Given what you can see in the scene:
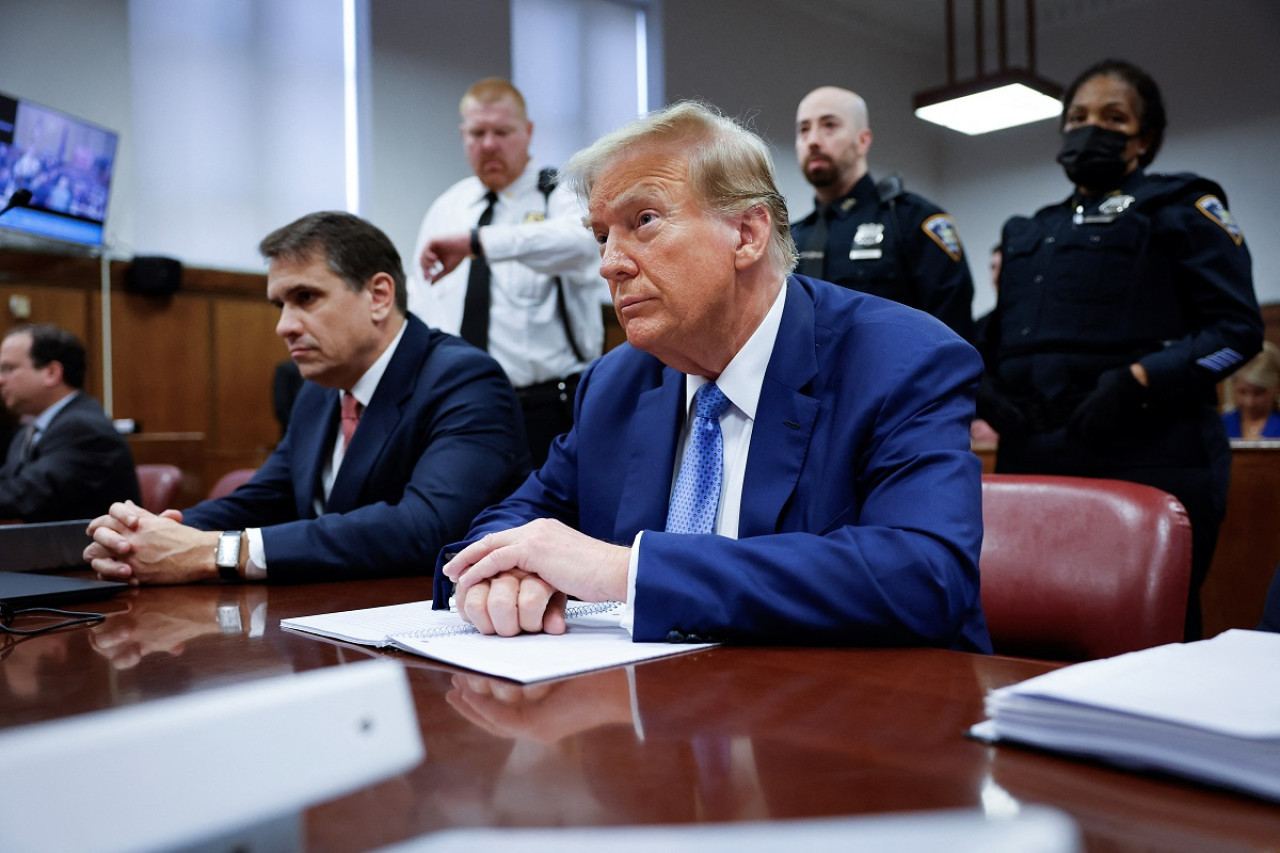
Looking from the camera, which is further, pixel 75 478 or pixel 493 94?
pixel 75 478

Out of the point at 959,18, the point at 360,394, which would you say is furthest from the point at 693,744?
the point at 959,18

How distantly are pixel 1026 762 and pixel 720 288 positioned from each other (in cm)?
85

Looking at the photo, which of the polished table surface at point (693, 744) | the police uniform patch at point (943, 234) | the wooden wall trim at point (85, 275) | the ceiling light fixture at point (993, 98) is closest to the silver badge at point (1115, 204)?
the police uniform patch at point (943, 234)

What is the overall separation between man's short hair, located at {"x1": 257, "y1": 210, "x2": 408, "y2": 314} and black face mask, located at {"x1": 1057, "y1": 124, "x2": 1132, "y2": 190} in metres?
1.56

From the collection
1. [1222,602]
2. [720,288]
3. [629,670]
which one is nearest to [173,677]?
[629,670]

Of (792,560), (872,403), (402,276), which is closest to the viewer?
(792,560)

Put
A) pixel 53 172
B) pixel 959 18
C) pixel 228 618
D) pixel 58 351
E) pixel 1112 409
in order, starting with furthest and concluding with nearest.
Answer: pixel 959 18 → pixel 53 172 → pixel 58 351 → pixel 1112 409 → pixel 228 618

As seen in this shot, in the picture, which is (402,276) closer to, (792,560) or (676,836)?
(792,560)

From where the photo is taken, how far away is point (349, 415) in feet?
6.97

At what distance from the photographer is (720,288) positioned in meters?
1.36

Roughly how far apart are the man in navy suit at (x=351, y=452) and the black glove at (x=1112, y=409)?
122 cm

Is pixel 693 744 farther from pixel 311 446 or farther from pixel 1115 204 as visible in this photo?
pixel 1115 204

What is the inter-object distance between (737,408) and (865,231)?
70.8 inches

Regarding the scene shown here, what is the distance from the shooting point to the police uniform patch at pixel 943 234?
2982 millimetres
